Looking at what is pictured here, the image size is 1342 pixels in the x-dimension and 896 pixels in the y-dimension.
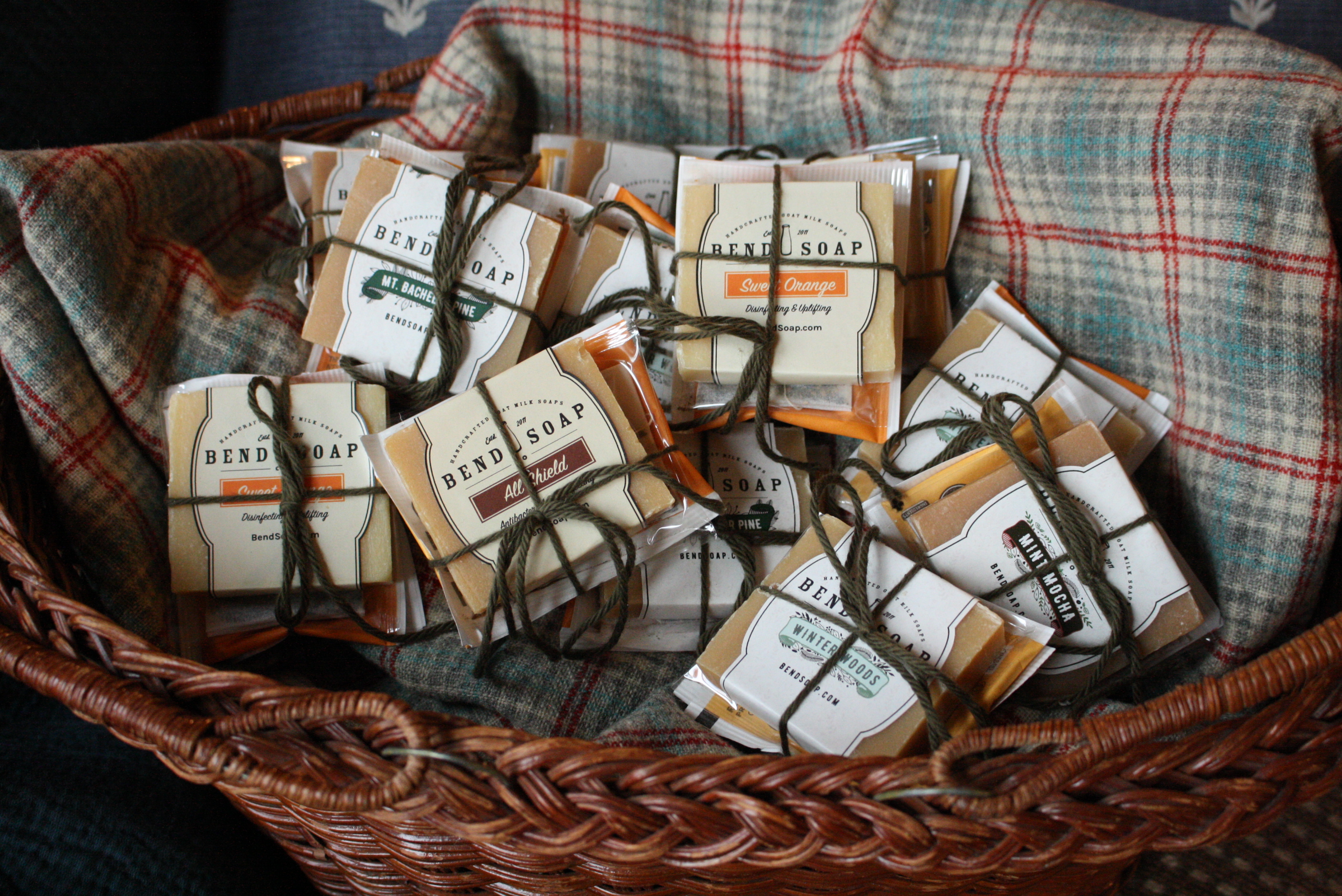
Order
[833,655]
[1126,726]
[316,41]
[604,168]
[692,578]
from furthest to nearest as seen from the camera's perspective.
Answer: [316,41] → [604,168] → [692,578] → [833,655] → [1126,726]

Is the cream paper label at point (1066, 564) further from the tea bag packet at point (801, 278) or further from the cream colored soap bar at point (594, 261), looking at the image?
the cream colored soap bar at point (594, 261)

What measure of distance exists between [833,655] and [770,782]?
6.4 inches

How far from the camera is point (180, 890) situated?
661 millimetres

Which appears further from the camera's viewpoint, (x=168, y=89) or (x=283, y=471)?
(x=168, y=89)

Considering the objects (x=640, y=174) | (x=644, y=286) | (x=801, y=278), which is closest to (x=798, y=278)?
(x=801, y=278)

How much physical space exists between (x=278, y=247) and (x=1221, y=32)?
0.91 meters

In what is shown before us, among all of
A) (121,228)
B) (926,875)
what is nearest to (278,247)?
(121,228)

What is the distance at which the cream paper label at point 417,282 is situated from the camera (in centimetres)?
74

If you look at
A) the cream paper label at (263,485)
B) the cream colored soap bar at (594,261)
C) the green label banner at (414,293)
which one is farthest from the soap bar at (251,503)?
the cream colored soap bar at (594,261)

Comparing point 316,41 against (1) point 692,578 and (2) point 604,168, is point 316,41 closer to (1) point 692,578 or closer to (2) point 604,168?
(2) point 604,168

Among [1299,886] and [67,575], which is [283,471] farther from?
[1299,886]

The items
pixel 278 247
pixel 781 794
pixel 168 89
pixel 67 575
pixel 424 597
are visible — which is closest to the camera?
pixel 781 794

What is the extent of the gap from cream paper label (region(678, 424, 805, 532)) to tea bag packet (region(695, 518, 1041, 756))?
0.33ft

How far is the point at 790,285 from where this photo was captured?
0.71m
